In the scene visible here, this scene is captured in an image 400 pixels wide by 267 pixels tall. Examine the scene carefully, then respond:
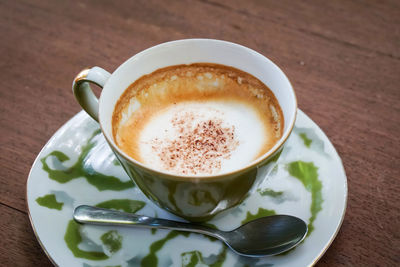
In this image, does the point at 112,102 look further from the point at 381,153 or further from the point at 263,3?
the point at 263,3

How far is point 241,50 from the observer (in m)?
0.90

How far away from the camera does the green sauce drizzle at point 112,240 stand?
0.76 metres

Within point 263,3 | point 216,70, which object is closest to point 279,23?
point 263,3

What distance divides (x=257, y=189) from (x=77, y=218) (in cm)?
34

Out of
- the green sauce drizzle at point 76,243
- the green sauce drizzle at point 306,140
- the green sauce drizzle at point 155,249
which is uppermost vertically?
the green sauce drizzle at point 76,243

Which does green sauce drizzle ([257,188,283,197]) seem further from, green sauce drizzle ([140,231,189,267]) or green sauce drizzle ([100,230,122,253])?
green sauce drizzle ([100,230,122,253])

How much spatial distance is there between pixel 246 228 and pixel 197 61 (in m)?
0.37

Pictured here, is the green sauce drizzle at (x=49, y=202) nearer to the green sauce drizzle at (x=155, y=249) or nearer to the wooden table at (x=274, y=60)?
the wooden table at (x=274, y=60)

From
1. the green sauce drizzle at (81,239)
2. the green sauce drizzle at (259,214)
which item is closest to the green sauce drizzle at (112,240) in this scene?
the green sauce drizzle at (81,239)

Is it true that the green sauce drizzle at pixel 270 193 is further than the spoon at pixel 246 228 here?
Yes

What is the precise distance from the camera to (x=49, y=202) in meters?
0.82

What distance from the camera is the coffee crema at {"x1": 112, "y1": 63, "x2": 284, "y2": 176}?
857 mm

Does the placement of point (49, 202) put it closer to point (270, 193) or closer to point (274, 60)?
point (270, 193)

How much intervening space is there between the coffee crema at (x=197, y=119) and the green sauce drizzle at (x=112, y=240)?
0.15m
